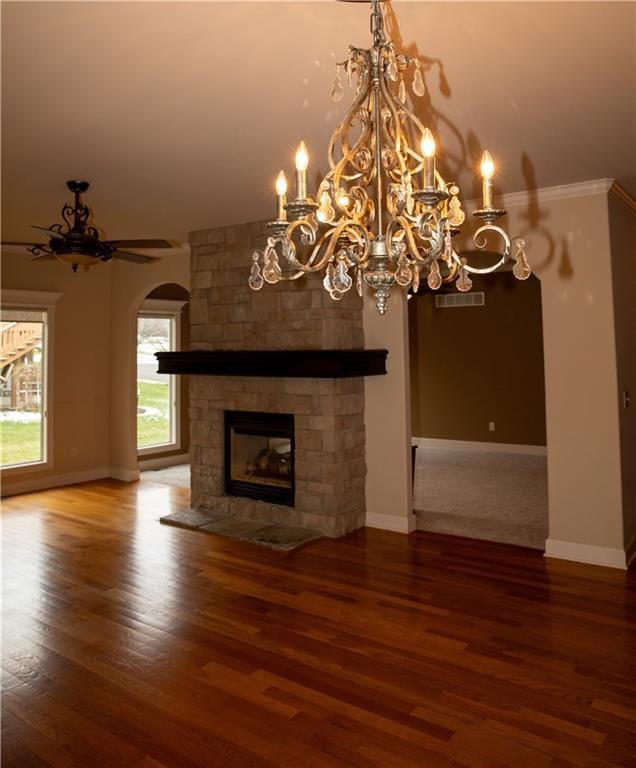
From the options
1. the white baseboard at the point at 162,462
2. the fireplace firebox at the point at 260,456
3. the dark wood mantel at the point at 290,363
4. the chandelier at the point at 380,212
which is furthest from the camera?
the white baseboard at the point at 162,462

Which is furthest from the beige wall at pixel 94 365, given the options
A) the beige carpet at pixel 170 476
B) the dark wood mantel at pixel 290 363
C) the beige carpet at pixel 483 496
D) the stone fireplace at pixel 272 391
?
the beige carpet at pixel 483 496

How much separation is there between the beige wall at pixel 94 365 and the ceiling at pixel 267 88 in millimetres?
2907

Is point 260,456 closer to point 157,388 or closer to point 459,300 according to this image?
point 157,388

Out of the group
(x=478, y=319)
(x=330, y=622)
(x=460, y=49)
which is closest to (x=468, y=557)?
(x=330, y=622)

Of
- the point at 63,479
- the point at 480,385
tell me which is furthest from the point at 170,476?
the point at 480,385

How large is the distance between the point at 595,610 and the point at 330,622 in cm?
158

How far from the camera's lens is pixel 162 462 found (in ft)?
28.6

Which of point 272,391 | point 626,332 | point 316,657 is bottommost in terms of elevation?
point 316,657

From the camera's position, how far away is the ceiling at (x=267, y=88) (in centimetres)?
221

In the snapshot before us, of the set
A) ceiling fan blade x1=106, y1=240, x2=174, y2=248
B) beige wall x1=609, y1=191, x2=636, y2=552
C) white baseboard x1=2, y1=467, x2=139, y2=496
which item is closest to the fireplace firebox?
ceiling fan blade x1=106, y1=240, x2=174, y2=248

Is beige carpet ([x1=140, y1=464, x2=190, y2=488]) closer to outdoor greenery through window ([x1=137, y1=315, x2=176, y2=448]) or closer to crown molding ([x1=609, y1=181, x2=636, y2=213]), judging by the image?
outdoor greenery through window ([x1=137, y1=315, x2=176, y2=448])

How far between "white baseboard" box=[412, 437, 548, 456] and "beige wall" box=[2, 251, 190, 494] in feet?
15.0

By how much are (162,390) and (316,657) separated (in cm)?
651

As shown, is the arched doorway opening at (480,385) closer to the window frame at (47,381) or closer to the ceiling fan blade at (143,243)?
the ceiling fan blade at (143,243)
